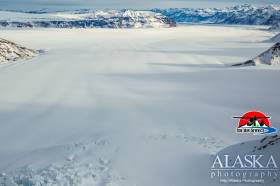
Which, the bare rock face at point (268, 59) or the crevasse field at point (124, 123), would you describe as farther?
the bare rock face at point (268, 59)

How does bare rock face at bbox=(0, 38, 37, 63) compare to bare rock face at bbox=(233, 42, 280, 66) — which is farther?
bare rock face at bbox=(0, 38, 37, 63)

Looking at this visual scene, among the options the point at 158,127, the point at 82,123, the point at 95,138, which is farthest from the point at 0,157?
the point at 158,127

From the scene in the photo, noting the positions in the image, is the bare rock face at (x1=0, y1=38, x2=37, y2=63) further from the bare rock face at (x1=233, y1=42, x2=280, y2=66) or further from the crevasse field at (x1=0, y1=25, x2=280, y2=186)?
the bare rock face at (x1=233, y1=42, x2=280, y2=66)

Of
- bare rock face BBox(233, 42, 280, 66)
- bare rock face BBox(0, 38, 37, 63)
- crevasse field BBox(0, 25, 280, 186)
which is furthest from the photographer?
Answer: bare rock face BBox(0, 38, 37, 63)

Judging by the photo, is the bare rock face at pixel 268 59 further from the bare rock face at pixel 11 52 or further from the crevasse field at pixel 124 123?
the bare rock face at pixel 11 52

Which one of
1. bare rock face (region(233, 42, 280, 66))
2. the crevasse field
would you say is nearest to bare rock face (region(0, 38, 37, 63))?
the crevasse field

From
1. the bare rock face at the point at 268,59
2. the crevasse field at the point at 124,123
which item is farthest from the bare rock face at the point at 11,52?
the bare rock face at the point at 268,59
